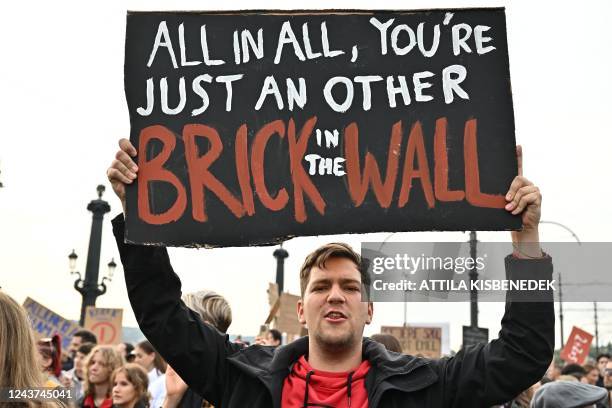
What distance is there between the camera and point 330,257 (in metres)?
3.26

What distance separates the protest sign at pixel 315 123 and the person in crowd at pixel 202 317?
48.9 inches

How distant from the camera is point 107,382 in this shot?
22.3ft

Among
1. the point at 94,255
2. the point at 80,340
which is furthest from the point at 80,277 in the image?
the point at 80,340

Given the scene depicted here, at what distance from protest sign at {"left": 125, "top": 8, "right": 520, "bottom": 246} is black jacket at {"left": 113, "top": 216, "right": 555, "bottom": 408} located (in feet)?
0.64

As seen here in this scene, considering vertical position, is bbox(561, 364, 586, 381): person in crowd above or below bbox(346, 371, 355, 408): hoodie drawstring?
below

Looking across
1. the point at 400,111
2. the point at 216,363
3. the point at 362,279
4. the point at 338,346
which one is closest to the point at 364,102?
the point at 400,111

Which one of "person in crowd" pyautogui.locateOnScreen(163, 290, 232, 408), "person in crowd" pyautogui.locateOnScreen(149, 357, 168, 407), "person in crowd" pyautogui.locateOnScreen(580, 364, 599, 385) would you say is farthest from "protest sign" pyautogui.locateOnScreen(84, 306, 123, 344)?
"person in crowd" pyautogui.locateOnScreen(163, 290, 232, 408)

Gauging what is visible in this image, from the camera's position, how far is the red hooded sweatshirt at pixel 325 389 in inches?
119

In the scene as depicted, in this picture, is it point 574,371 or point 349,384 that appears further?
point 574,371

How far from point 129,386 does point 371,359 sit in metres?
3.54

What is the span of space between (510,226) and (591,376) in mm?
8261

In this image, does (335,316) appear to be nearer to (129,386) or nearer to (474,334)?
(129,386)

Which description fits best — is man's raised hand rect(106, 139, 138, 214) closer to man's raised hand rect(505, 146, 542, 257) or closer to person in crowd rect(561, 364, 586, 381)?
man's raised hand rect(505, 146, 542, 257)

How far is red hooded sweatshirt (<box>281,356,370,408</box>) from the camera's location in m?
3.02
